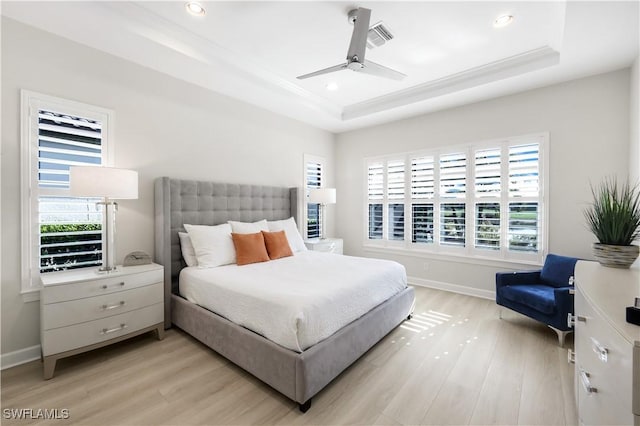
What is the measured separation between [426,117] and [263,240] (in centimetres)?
328

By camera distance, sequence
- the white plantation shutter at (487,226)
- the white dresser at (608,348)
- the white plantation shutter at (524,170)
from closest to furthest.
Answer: the white dresser at (608,348) → the white plantation shutter at (524,170) → the white plantation shutter at (487,226)

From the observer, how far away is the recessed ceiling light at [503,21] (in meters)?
2.43

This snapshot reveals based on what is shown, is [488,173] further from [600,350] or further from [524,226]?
[600,350]

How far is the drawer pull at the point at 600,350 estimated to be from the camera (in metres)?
1.02

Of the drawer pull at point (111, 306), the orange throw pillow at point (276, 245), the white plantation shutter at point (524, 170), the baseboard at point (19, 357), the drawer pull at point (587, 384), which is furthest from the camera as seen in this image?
the white plantation shutter at point (524, 170)

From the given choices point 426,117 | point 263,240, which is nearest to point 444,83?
point 426,117

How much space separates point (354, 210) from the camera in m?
5.48

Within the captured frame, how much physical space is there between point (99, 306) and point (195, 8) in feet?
8.75

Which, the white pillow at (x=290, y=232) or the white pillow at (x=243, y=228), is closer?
the white pillow at (x=243, y=228)

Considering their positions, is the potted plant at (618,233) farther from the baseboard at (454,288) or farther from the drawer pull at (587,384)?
the baseboard at (454,288)

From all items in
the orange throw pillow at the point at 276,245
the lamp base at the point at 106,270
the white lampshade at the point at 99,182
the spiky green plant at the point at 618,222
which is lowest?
the lamp base at the point at 106,270

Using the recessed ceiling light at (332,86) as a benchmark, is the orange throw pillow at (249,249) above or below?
below

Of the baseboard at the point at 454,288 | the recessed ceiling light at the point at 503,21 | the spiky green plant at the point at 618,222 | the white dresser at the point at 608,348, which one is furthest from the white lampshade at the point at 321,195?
the white dresser at the point at 608,348

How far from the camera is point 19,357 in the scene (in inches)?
91.7
